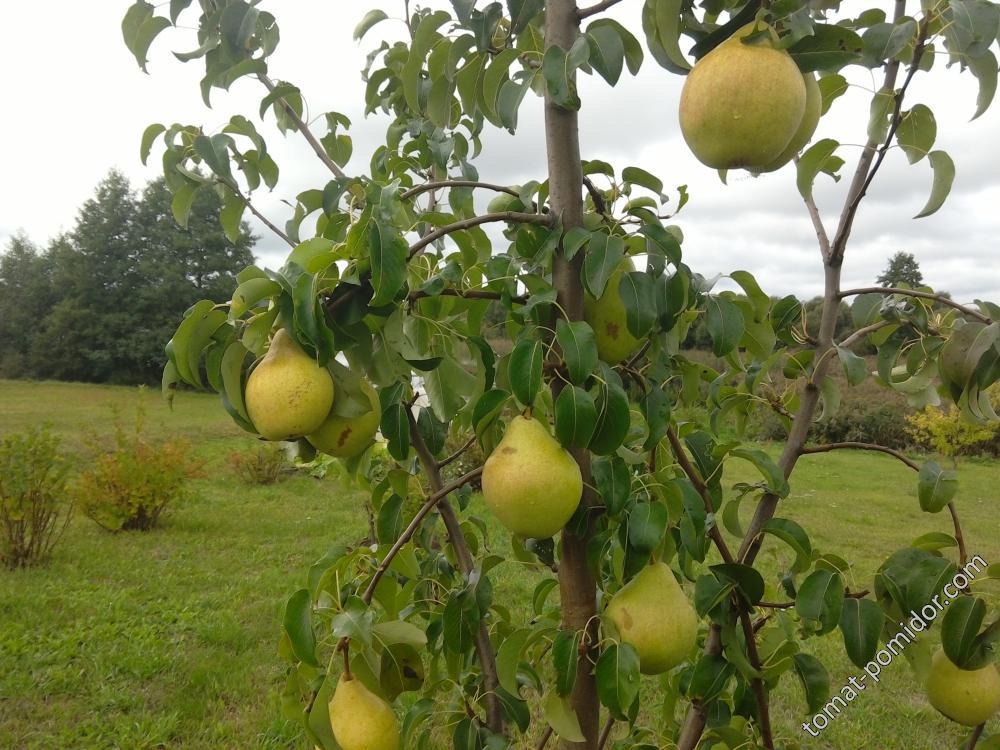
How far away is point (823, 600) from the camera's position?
1.24 m

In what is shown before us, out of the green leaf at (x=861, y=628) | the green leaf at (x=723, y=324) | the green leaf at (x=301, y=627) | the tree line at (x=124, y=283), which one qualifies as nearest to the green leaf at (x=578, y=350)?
the green leaf at (x=723, y=324)

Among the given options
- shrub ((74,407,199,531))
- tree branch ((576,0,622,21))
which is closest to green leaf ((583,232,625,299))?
tree branch ((576,0,622,21))

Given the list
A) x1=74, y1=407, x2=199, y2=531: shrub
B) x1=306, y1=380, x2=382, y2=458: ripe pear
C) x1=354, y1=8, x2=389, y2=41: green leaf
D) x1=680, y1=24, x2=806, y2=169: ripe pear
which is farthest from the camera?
x1=74, y1=407, x2=199, y2=531: shrub

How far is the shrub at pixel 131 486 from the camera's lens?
7.19m

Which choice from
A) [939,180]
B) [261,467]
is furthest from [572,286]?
[261,467]

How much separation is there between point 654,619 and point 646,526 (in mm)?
205

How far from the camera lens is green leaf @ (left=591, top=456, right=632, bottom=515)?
117cm

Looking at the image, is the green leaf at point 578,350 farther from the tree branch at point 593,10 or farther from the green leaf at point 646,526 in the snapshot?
the tree branch at point 593,10

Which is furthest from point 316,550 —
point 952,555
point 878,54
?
point 878,54

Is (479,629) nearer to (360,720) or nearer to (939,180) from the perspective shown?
(360,720)

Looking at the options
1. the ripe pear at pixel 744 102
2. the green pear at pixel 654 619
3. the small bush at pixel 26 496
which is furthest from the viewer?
the small bush at pixel 26 496

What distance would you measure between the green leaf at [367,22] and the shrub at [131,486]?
6.67 metres

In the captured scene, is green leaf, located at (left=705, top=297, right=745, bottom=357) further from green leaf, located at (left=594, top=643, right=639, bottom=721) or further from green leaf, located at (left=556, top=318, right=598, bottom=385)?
green leaf, located at (left=594, top=643, right=639, bottom=721)

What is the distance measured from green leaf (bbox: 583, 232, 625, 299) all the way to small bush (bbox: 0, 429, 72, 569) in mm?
6510
